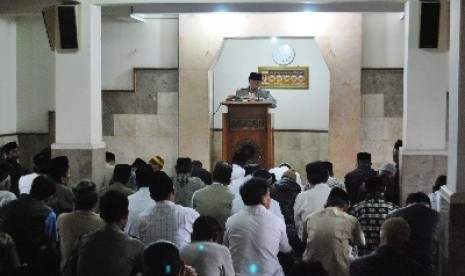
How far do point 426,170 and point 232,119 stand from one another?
3061mm

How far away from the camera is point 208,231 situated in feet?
18.2

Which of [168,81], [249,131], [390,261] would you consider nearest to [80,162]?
[249,131]

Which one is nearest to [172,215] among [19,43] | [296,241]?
[296,241]

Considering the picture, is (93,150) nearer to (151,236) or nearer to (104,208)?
(151,236)

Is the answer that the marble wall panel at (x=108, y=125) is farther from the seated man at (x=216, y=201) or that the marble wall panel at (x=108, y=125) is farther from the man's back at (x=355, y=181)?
the seated man at (x=216, y=201)

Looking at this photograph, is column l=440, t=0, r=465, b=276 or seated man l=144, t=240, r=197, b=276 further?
column l=440, t=0, r=465, b=276

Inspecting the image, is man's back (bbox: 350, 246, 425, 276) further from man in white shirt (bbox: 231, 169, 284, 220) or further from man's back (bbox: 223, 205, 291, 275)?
man in white shirt (bbox: 231, 169, 284, 220)

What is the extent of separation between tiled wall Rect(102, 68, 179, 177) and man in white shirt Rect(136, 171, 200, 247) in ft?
27.6

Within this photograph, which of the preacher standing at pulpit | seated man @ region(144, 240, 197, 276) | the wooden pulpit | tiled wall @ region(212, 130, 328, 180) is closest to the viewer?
seated man @ region(144, 240, 197, 276)

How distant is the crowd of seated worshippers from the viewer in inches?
204

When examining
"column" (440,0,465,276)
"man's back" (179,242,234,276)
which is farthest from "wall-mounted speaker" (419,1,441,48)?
"man's back" (179,242,234,276)

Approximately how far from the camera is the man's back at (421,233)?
6542 mm

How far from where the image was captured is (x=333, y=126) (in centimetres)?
1452

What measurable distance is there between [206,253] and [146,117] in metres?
9.80
